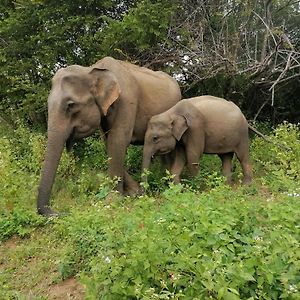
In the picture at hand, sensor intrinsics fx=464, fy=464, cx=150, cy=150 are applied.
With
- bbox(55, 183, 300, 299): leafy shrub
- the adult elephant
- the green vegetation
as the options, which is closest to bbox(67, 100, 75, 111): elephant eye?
the adult elephant

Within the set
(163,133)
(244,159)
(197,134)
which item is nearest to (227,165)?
(244,159)

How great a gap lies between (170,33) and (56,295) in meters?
6.66

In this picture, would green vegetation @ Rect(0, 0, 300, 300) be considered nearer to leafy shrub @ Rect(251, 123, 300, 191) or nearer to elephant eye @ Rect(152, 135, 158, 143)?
leafy shrub @ Rect(251, 123, 300, 191)

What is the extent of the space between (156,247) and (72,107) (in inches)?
135

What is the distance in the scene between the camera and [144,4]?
838 centimetres

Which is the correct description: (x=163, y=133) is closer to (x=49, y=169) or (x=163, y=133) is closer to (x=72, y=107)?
(x=72, y=107)

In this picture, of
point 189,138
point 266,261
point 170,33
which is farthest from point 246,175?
point 266,261

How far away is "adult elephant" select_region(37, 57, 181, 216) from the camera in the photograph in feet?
18.9

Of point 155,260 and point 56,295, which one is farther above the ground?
point 155,260

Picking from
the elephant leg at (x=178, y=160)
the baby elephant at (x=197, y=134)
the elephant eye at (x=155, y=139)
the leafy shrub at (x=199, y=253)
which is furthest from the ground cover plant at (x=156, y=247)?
the elephant leg at (x=178, y=160)

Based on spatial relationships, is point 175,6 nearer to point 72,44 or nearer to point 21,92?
point 72,44

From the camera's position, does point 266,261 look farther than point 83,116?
No

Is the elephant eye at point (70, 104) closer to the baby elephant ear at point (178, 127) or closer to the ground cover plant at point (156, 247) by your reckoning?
the ground cover plant at point (156, 247)

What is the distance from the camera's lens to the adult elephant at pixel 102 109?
5.76 m
